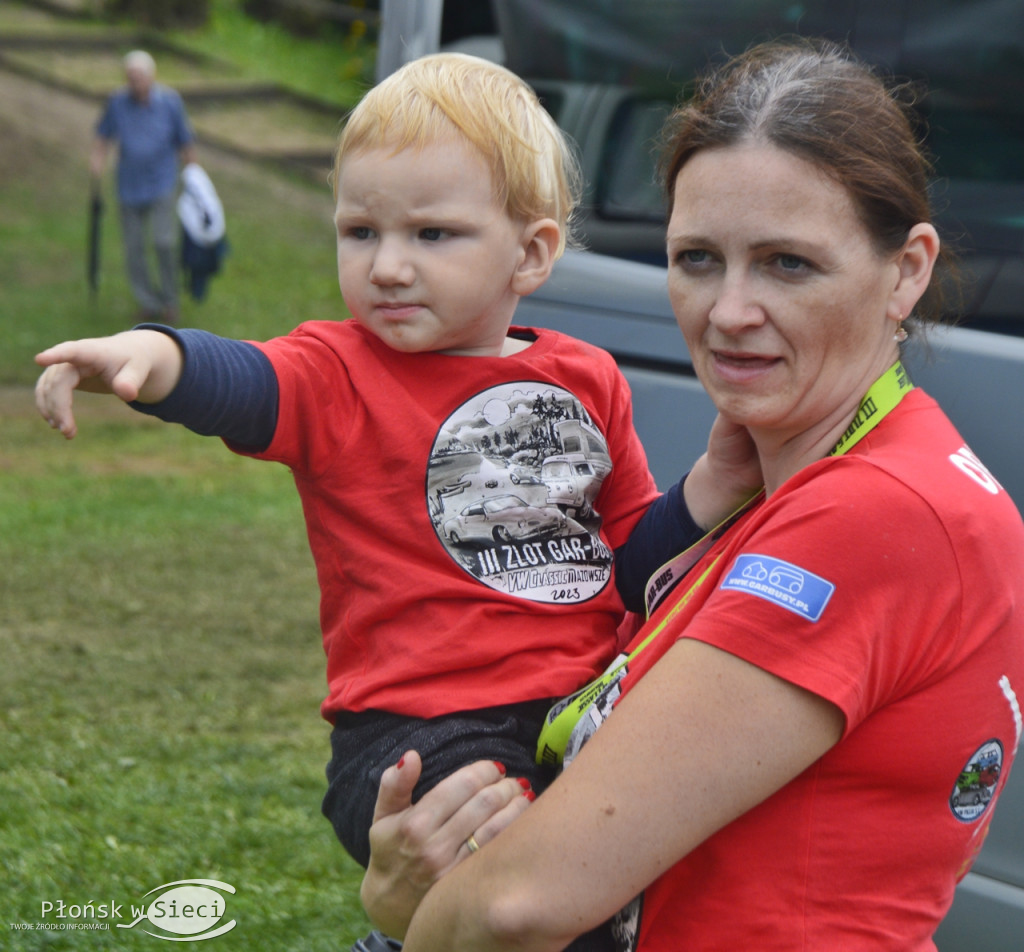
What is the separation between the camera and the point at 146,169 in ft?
38.2

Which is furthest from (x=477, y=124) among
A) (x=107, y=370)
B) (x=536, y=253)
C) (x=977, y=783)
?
(x=977, y=783)

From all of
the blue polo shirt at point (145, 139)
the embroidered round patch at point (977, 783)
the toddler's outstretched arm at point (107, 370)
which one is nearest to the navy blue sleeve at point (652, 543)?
the embroidered round patch at point (977, 783)

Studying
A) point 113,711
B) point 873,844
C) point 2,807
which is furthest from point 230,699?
point 873,844

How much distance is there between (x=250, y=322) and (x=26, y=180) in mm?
4832

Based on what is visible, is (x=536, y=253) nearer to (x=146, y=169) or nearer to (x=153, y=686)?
(x=153, y=686)

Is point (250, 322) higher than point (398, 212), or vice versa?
point (398, 212)

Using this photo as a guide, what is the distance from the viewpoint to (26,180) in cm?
1489

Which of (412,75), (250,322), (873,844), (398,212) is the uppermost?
(412,75)

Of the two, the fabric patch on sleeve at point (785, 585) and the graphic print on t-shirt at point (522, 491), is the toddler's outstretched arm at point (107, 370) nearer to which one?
the graphic print on t-shirt at point (522, 491)

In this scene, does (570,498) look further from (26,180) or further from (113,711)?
(26,180)

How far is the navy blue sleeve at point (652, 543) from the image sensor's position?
198 centimetres

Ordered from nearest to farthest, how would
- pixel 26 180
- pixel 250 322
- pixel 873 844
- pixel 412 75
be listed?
1. pixel 873 844
2. pixel 412 75
3. pixel 250 322
4. pixel 26 180

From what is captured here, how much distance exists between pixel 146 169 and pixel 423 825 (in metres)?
11.0

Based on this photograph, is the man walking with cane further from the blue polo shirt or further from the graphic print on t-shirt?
the graphic print on t-shirt
